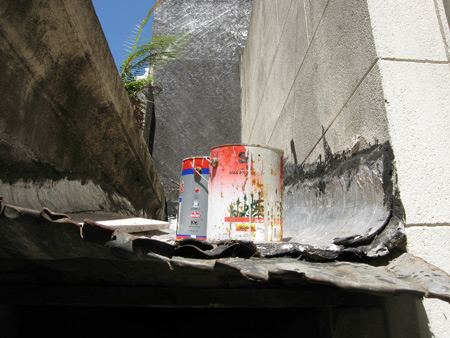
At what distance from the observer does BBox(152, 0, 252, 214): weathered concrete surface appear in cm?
543

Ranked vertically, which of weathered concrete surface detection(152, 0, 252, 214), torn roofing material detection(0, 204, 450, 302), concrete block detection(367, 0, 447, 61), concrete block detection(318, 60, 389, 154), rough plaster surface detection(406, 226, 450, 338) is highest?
weathered concrete surface detection(152, 0, 252, 214)

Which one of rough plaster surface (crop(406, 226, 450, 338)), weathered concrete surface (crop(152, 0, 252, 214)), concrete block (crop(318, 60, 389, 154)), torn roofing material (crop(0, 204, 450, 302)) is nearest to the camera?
torn roofing material (crop(0, 204, 450, 302))

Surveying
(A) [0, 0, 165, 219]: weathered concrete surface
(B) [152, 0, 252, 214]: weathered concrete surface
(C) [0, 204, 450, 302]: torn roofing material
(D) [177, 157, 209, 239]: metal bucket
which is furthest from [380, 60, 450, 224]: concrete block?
(B) [152, 0, 252, 214]: weathered concrete surface

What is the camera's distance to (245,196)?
1311mm

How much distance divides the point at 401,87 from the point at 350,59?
313 mm

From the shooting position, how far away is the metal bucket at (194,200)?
1.69 meters

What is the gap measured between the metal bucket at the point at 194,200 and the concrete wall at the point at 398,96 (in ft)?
2.09

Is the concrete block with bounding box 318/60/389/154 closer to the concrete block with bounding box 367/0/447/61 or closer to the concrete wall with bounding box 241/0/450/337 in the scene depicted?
the concrete wall with bounding box 241/0/450/337

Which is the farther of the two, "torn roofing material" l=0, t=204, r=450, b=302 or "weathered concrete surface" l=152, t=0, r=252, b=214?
"weathered concrete surface" l=152, t=0, r=252, b=214

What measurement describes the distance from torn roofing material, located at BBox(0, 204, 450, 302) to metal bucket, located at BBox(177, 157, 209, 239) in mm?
694

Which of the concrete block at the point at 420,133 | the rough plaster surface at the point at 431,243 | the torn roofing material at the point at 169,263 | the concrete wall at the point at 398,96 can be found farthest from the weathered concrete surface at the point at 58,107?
the rough plaster surface at the point at 431,243

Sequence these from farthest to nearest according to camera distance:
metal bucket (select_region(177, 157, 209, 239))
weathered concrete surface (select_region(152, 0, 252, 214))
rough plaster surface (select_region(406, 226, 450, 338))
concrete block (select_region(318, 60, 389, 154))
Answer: weathered concrete surface (select_region(152, 0, 252, 214))
metal bucket (select_region(177, 157, 209, 239))
concrete block (select_region(318, 60, 389, 154))
rough plaster surface (select_region(406, 226, 450, 338))

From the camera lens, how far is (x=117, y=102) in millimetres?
2020

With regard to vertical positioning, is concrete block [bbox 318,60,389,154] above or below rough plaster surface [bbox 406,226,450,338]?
above
